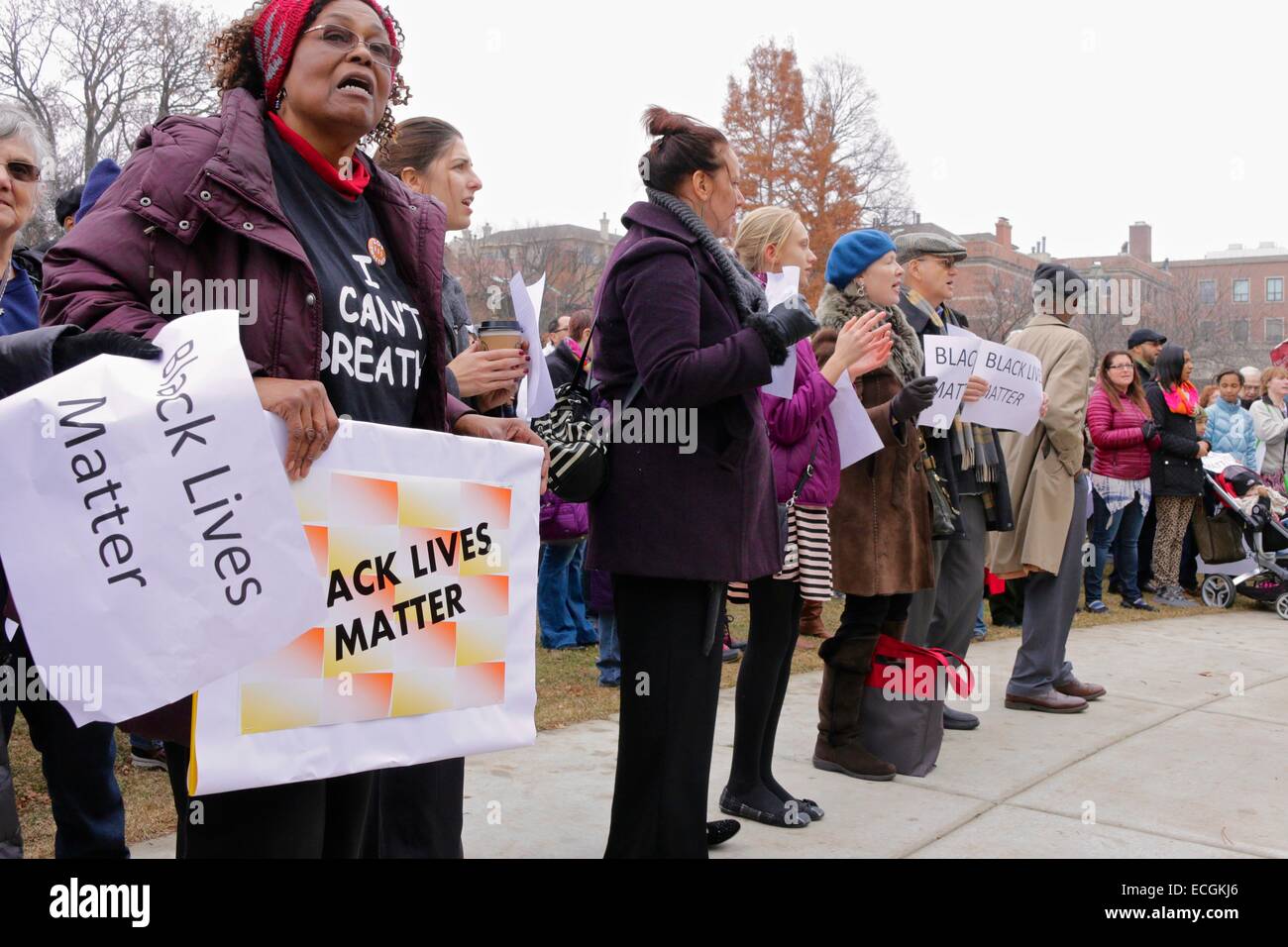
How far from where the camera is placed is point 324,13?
2344 mm

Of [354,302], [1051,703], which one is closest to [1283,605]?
[1051,703]

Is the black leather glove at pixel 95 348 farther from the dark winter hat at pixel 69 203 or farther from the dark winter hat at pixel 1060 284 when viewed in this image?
the dark winter hat at pixel 1060 284

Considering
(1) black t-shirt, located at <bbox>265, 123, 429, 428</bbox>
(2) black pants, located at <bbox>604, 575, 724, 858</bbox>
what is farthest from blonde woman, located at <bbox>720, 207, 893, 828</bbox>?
(1) black t-shirt, located at <bbox>265, 123, 429, 428</bbox>

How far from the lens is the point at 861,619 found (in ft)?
16.8

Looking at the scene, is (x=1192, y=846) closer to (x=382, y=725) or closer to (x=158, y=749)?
(x=382, y=725)

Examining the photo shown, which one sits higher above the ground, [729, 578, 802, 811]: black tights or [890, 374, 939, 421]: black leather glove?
[890, 374, 939, 421]: black leather glove

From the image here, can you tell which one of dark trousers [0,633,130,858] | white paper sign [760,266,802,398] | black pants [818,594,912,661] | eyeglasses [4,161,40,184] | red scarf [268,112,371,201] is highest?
eyeglasses [4,161,40,184]

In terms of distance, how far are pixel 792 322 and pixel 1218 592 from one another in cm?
967

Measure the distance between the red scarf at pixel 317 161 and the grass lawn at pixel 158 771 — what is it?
2611 mm

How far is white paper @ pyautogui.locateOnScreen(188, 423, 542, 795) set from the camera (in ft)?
6.82

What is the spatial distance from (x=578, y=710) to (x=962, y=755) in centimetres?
185

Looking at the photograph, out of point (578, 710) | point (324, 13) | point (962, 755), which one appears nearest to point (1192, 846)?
point (962, 755)

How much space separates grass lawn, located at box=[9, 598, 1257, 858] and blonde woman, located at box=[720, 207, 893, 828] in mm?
1565

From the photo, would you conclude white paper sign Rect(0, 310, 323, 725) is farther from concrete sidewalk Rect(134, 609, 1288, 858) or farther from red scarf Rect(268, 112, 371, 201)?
concrete sidewalk Rect(134, 609, 1288, 858)
